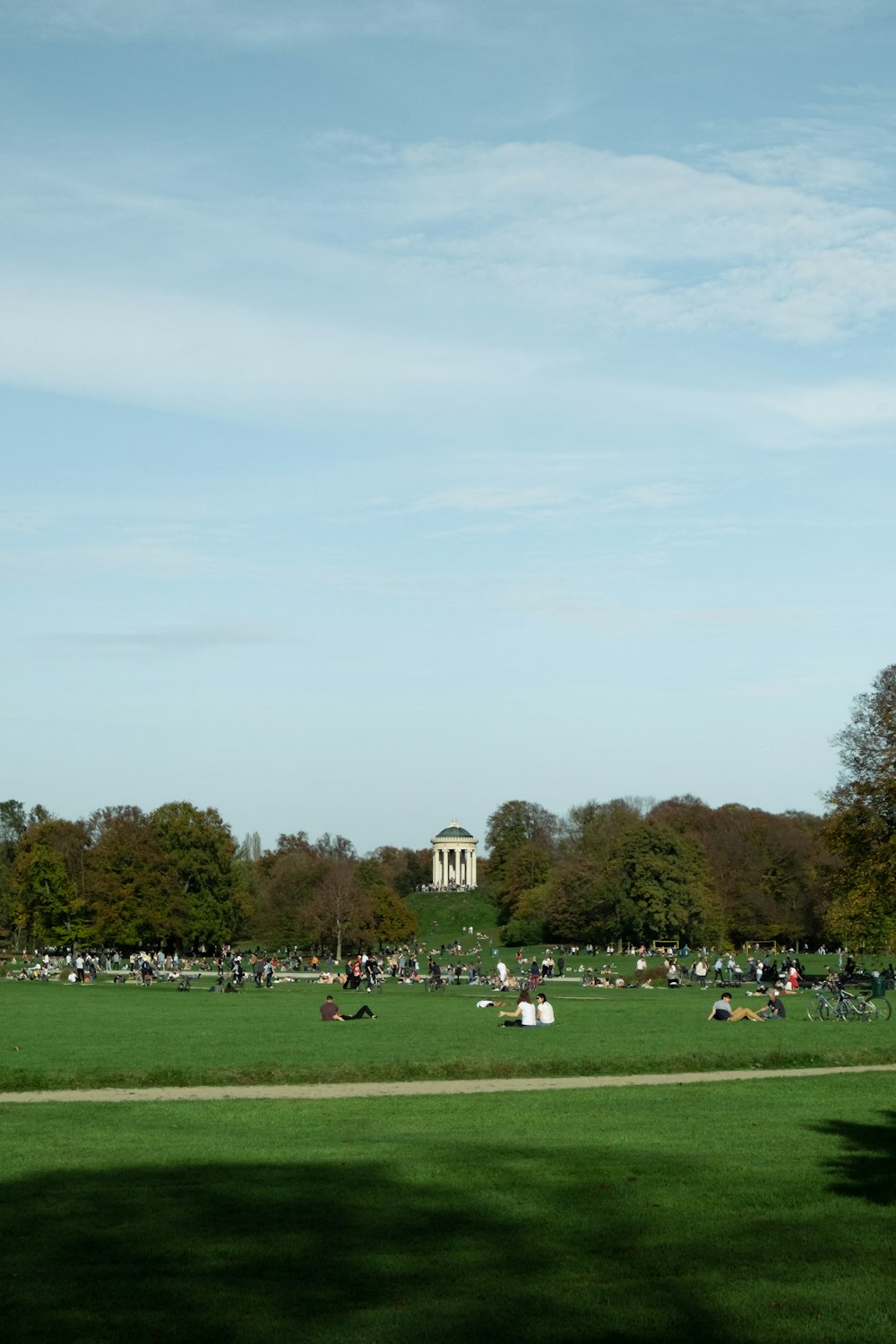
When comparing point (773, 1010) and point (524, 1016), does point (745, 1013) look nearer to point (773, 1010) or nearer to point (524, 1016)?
point (773, 1010)

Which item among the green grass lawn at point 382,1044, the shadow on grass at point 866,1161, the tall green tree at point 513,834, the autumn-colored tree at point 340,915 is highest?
the tall green tree at point 513,834

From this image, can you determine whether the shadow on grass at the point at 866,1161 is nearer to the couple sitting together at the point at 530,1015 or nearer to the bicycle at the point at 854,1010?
the couple sitting together at the point at 530,1015

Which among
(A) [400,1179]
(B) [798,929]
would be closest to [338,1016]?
(A) [400,1179]

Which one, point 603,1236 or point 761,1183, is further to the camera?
point 761,1183

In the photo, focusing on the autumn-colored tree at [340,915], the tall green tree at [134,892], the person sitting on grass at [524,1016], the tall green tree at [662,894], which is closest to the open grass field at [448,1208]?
the person sitting on grass at [524,1016]

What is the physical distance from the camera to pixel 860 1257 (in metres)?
11.2

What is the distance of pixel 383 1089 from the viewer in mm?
22984

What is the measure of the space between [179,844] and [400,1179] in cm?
9318

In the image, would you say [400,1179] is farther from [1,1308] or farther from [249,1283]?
[1,1308]

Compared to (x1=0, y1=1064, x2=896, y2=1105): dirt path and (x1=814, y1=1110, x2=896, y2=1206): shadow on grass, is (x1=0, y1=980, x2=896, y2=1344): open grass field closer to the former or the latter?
(x1=814, y1=1110, x2=896, y2=1206): shadow on grass

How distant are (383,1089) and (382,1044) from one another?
6606 mm

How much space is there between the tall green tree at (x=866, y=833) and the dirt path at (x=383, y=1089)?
28355 mm

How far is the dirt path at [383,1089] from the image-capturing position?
21.6m

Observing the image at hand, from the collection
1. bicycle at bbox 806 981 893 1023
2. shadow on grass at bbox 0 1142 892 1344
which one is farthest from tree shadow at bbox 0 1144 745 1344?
bicycle at bbox 806 981 893 1023
